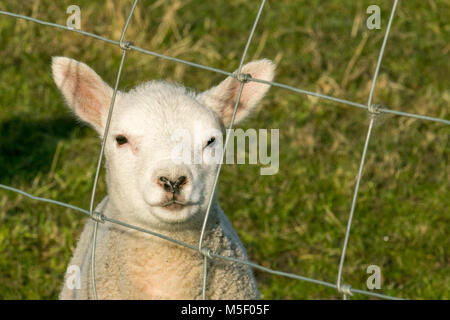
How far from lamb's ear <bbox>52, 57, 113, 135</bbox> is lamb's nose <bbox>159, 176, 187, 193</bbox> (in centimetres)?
77

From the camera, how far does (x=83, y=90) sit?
3738mm

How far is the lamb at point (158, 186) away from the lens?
3.32m

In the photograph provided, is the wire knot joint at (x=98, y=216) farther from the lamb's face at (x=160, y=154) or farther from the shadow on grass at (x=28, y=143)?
the shadow on grass at (x=28, y=143)

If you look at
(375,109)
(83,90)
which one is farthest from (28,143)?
(375,109)

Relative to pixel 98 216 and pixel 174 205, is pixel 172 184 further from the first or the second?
pixel 98 216

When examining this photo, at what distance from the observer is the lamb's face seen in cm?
324

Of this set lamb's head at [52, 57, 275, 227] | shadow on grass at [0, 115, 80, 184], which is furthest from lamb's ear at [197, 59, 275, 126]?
shadow on grass at [0, 115, 80, 184]

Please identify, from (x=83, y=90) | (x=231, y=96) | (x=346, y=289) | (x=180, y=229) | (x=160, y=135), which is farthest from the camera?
(x=231, y=96)

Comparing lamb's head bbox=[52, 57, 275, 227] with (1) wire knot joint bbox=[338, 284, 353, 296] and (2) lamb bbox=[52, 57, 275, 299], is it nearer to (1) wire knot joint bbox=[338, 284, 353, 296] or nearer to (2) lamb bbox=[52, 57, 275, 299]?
(2) lamb bbox=[52, 57, 275, 299]

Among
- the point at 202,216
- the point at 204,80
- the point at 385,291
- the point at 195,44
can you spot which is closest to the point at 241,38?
the point at 195,44

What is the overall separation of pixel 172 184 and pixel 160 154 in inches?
7.8

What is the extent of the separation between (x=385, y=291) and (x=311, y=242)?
0.71 m
